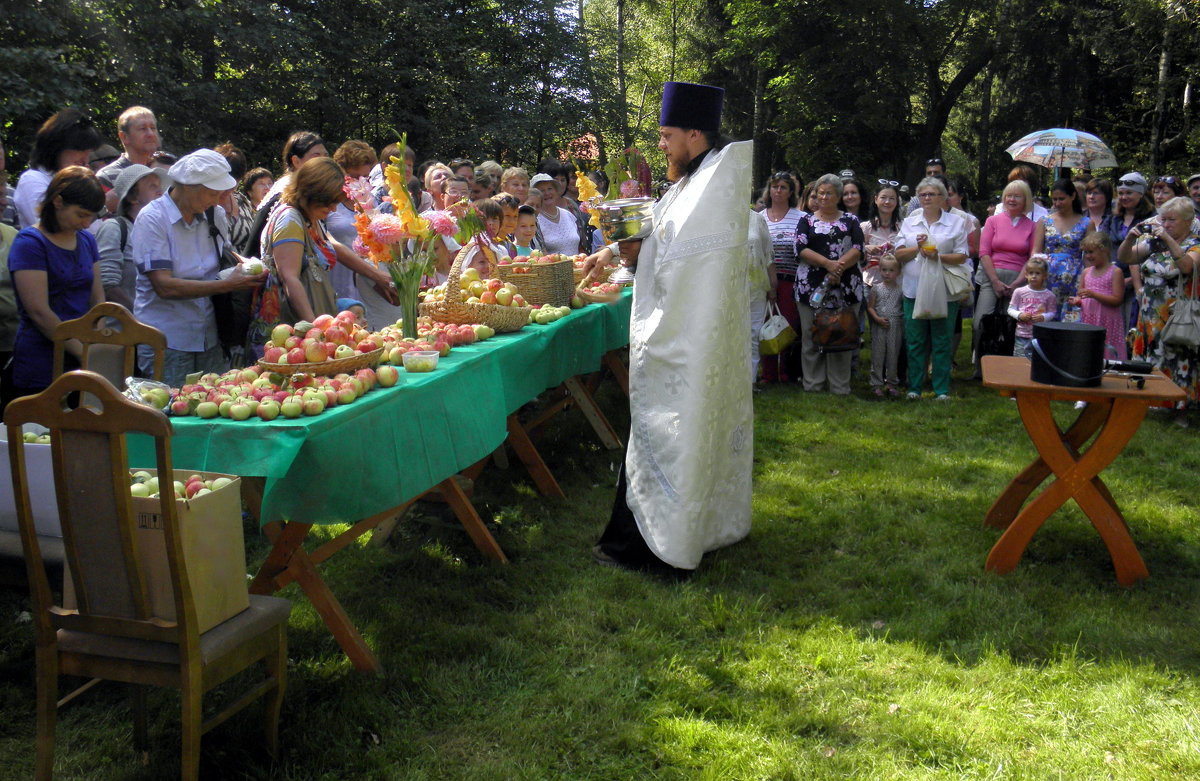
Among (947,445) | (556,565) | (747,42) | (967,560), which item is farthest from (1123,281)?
(747,42)

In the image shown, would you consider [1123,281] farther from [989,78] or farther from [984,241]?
[989,78]

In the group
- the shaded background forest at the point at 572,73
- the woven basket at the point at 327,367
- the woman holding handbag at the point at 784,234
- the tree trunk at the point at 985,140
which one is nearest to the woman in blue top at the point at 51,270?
the woven basket at the point at 327,367

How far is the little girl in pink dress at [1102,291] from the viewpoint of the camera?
737 centimetres

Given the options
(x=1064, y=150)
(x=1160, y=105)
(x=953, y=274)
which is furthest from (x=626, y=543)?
(x=1160, y=105)

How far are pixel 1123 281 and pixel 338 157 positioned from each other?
6038 millimetres

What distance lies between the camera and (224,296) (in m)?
4.72

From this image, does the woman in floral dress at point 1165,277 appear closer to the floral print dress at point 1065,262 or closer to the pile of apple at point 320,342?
the floral print dress at point 1065,262

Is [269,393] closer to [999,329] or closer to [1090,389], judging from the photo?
[1090,389]

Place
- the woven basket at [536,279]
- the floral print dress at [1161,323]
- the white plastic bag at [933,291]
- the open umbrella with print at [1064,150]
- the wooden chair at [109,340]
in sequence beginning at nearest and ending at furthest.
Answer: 1. the wooden chair at [109,340]
2. the woven basket at [536,279]
3. the floral print dress at [1161,323]
4. the white plastic bag at [933,291]
5. the open umbrella with print at [1064,150]

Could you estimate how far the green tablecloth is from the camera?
2844 mm

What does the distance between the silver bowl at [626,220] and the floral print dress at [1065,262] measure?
4.75 meters

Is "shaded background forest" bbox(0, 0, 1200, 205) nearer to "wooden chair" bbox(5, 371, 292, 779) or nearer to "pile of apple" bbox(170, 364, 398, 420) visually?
"pile of apple" bbox(170, 364, 398, 420)

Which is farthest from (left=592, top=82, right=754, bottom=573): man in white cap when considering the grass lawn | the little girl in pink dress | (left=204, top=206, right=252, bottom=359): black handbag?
the little girl in pink dress

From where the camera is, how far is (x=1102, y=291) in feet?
24.4
